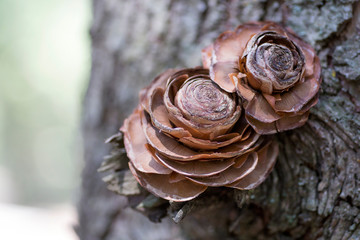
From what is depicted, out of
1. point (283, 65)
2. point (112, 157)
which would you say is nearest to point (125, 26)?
point (112, 157)

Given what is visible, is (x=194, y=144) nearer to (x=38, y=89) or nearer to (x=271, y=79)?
(x=271, y=79)

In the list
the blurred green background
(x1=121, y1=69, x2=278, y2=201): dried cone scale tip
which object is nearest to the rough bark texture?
(x1=121, y1=69, x2=278, y2=201): dried cone scale tip

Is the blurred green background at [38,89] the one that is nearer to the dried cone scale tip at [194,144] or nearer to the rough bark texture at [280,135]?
the rough bark texture at [280,135]

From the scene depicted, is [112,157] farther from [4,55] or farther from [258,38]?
[4,55]

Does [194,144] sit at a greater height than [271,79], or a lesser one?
lesser

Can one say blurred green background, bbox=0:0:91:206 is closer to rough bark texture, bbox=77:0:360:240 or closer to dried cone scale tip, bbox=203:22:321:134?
rough bark texture, bbox=77:0:360:240

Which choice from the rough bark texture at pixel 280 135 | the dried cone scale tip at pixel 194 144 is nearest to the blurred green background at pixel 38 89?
the rough bark texture at pixel 280 135

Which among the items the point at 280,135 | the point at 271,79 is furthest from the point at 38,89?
the point at 271,79

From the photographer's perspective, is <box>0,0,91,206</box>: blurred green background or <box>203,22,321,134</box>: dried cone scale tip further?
<box>0,0,91,206</box>: blurred green background
